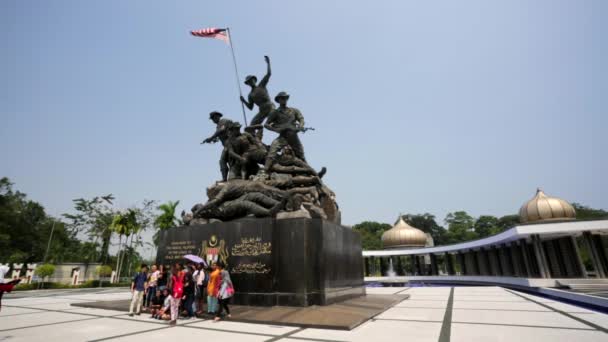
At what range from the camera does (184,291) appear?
264 inches

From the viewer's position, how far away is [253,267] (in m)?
7.82

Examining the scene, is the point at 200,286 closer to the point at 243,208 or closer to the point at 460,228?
the point at 243,208

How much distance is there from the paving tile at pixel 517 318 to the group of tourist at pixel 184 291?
482cm

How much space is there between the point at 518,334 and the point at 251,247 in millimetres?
5809

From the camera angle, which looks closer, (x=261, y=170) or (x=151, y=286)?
(x=151, y=286)

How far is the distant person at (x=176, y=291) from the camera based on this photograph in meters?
6.25

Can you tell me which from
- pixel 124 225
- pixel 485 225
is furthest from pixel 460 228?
pixel 124 225

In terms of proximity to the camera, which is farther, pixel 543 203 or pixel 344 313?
pixel 543 203

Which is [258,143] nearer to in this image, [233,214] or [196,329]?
[233,214]

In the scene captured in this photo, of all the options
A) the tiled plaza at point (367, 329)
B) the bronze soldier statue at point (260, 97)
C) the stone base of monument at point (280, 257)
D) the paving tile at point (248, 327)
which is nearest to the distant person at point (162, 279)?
the tiled plaza at point (367, 329)

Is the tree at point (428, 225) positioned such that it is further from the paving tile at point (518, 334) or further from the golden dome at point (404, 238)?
the paving tile at point (518, 334)

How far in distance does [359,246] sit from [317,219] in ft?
12.1

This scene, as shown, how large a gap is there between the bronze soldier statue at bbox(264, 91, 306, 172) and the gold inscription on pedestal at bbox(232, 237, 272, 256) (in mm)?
3329

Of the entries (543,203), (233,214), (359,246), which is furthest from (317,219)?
(543,203)
